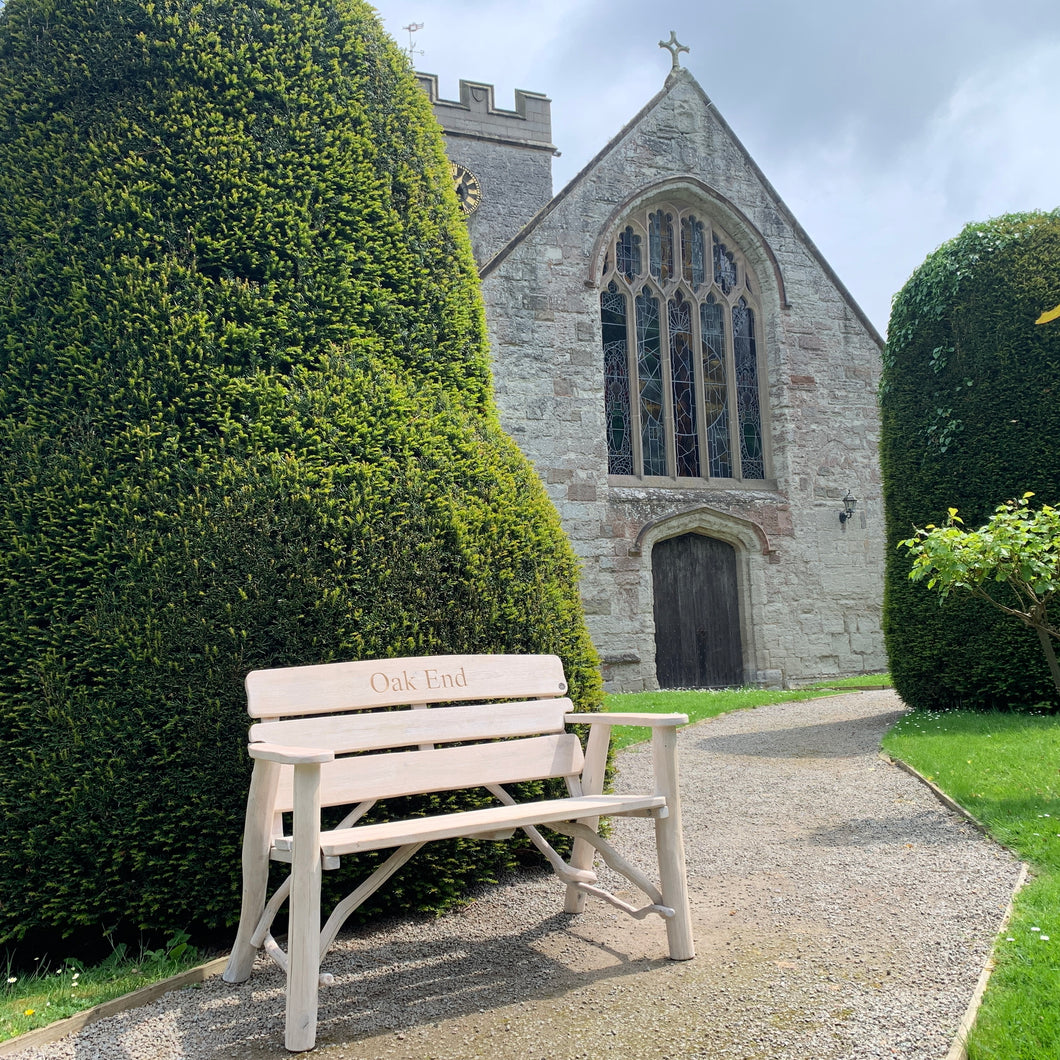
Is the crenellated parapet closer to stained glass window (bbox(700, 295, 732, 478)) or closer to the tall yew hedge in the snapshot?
stained glass window (bbox(700, 295, 732, 478))

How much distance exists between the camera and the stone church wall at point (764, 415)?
14.1m

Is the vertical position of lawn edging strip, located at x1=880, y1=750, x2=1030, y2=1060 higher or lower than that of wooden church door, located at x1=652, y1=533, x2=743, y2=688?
lower

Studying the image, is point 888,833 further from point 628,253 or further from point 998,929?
point 628,253

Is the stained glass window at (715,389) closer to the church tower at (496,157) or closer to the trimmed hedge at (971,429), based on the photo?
the trimmed hedge at (971,429)

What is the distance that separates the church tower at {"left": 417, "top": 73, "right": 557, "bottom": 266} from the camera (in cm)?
2628

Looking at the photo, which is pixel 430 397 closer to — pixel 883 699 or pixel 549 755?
pixel 549 755

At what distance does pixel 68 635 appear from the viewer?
3883 millimetres

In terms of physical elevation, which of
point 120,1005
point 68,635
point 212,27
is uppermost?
point 212,27

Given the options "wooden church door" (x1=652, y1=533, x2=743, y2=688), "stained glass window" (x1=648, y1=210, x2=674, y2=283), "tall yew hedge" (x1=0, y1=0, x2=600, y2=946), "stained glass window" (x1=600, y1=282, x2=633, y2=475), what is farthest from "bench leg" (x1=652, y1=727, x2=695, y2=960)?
"stained glass window" (x1=648, y1=210, x2=674, y2=283)

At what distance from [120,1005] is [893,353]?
374 inches

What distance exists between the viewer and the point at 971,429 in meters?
9.40

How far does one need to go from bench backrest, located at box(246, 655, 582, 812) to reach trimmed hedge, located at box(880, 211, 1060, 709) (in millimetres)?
6017

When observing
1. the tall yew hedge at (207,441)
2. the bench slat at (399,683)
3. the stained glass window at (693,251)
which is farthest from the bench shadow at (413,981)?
the stained glass window at (693,251)

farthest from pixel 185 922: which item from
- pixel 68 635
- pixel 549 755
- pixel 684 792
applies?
pixel 684 792
